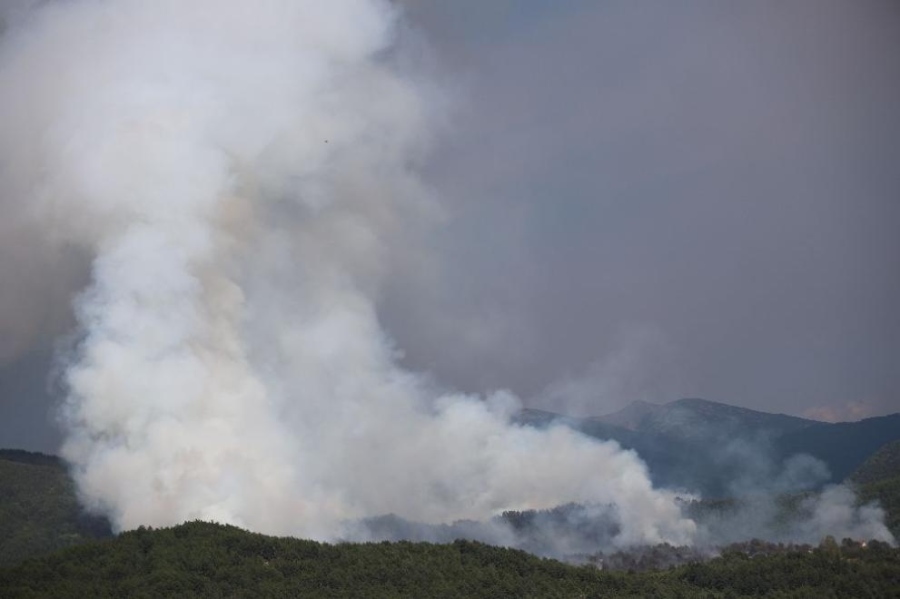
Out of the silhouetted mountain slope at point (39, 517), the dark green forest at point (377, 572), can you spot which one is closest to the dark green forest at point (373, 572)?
the dark green forest at point (377, 572)

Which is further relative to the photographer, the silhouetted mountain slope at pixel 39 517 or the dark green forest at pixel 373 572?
the silhouetted mountain slope at pixel 39 517

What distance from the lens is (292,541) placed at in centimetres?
12406

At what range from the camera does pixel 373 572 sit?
115 m

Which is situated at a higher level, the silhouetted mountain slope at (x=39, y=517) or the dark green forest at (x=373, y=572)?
the silhouetted mountain slope at (x=39, y=517)

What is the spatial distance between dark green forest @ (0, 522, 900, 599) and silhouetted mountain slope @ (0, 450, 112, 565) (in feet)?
151

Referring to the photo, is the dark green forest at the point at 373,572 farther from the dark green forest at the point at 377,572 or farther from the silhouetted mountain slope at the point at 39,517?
the silhouetted mountain slope at the point at 39,517

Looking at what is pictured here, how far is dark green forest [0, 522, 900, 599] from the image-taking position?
109 meters

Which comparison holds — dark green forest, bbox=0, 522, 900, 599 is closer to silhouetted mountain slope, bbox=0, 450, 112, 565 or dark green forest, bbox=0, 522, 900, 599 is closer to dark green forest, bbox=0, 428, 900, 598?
dark green forest, bbox=0, 428, 900, 598

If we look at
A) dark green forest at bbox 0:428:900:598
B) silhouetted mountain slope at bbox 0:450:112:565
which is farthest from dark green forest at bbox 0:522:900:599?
silhouetted mountain slope at bbox 0:450:112:565

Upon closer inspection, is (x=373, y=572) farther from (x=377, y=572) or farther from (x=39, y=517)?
(x=39, y=517)

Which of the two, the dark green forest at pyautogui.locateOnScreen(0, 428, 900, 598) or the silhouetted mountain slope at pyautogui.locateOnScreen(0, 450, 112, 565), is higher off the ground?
the silhouetted mountain slope at pyautogui.locateOnScreen(0, 450, 112, 565)

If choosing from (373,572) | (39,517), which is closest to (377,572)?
(373,572)

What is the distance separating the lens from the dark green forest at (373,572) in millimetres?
109250

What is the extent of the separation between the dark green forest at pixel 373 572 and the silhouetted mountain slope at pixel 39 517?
46103mm
